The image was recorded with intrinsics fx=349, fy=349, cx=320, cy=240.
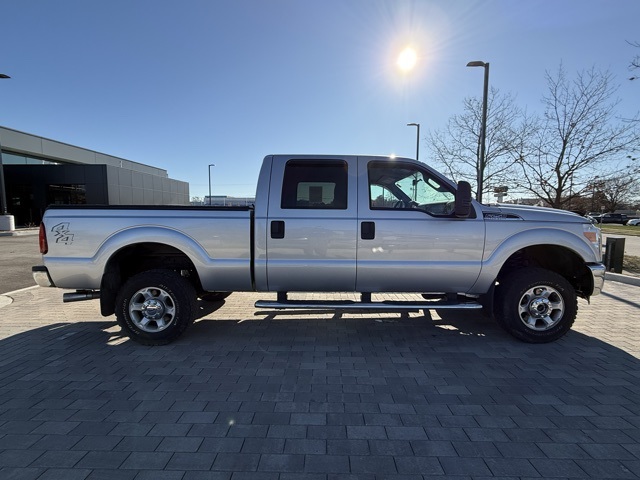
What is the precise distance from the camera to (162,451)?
2416 mm

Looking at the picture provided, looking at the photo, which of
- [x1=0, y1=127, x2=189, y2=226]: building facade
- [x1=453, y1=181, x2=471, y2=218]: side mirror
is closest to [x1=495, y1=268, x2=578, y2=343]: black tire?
[x1=453, y1=181, x2=471, y2=218]: side mirror

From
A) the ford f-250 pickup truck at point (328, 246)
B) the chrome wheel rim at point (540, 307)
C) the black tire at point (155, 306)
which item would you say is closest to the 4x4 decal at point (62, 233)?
the ford f-250 pickup truck at point (328, 246)

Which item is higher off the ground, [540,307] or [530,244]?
[530,244]

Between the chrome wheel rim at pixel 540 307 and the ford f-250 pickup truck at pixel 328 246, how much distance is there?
0.01 m

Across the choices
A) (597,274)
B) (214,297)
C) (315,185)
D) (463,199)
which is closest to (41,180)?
(214,297)

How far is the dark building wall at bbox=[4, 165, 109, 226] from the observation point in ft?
105

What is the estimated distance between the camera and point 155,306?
13.7 ft

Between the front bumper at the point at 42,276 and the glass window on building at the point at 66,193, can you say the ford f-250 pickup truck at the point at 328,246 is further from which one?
the glass window on building at the point at 66,193

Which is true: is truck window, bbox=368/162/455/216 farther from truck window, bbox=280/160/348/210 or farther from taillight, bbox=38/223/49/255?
taillight, bbox=38/223/49/255

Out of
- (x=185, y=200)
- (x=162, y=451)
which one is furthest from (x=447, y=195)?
(x=185, y=200)

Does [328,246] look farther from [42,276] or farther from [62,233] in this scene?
[42,276]

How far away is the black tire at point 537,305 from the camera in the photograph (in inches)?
165

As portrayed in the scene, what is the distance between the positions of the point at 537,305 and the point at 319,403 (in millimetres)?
2985

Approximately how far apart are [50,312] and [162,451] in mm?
4549
